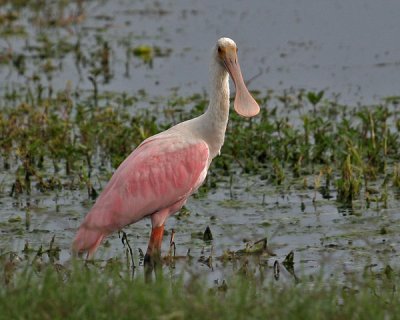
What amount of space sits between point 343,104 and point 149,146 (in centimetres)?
469

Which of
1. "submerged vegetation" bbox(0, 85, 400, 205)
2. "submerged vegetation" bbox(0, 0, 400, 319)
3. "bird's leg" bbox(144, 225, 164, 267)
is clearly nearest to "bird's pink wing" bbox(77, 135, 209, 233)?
"bird's leg" bbox(144, 225, 164, 267)

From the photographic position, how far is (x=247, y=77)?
12914 millimetres

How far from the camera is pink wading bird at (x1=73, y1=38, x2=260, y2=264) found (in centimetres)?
712

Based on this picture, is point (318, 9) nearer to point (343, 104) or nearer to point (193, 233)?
point (343, 104)

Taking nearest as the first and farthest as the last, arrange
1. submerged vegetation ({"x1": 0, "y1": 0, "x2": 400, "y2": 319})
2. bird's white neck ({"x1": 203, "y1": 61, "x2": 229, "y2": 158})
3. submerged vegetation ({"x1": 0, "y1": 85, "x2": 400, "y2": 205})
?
submerged vegetation ({"x1": 0, "y1": 0, "x2": 400, "y2": 319}), bird's white neck ({"x1": 203, "y1": 61, "x2": 229, "y2": 158}), submerged vegetation ({"x1": 0, "y1": 85, "x2": 400, "y2": 205})

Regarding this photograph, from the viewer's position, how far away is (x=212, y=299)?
16.3 feet

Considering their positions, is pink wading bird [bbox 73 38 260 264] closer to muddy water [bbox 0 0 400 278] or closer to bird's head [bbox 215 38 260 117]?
bird's head [bbox 215 38 260 117]

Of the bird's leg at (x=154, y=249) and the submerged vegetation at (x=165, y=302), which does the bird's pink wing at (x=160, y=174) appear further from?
the submerged vegetation at (x=165, y=302)

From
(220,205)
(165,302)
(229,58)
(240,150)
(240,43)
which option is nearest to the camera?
(165,302)

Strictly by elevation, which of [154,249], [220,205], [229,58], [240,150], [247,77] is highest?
[247,77]

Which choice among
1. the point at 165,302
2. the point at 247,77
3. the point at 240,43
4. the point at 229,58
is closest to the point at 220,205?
the point at 229,58

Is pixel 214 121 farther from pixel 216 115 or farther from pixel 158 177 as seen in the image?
pixel 158 177

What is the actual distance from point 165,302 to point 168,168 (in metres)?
2.37

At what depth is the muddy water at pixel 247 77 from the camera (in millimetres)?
7852
